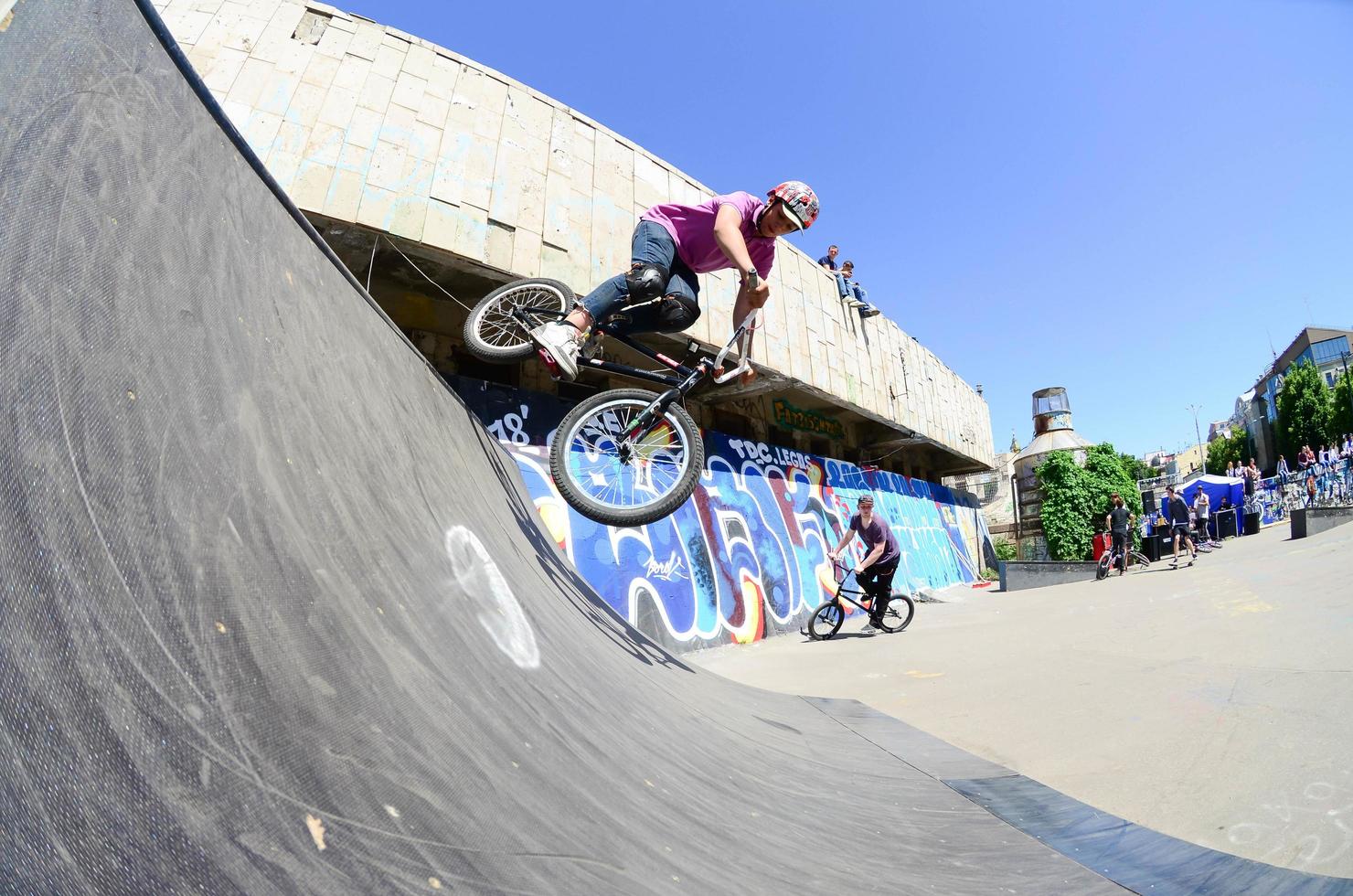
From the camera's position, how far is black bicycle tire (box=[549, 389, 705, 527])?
364 cm

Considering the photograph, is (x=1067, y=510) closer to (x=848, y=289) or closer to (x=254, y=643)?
(x=848, y=289)

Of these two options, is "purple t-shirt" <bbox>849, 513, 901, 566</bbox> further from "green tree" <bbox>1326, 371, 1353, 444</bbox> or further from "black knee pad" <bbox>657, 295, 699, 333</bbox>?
"green tree" <bbox>1326, 371, 1353, 444</bbox>

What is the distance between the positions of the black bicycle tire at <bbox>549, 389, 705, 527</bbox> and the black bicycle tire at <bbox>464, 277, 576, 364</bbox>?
0.79m

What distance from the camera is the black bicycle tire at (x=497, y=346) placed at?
15.1ft

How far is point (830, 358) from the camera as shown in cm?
1357

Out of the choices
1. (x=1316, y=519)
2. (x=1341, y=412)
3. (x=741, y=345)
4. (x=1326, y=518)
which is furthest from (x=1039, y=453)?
(x=741, y=345)

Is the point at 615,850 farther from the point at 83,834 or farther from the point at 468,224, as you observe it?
the point at 468,224

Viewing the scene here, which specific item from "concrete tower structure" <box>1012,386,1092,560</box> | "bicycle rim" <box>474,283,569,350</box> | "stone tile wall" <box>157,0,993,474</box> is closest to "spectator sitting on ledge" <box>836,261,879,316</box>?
"stone tile wall" <box>157,0,993,474</box>

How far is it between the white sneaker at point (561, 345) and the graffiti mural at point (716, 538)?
446 centimetres

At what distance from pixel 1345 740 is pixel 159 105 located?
13.9 feet

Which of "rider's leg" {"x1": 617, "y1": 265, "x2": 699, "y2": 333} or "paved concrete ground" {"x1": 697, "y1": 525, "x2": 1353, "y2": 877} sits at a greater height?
"rider's leg" {"x1": 617, "y1": 265, "x2": 699, "y2": 333}

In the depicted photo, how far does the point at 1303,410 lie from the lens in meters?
48.2

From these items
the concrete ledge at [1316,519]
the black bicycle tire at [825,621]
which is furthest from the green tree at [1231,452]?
the black bicycle tire at [825,621]

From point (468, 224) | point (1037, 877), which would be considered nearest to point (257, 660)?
point (1037, 877)
